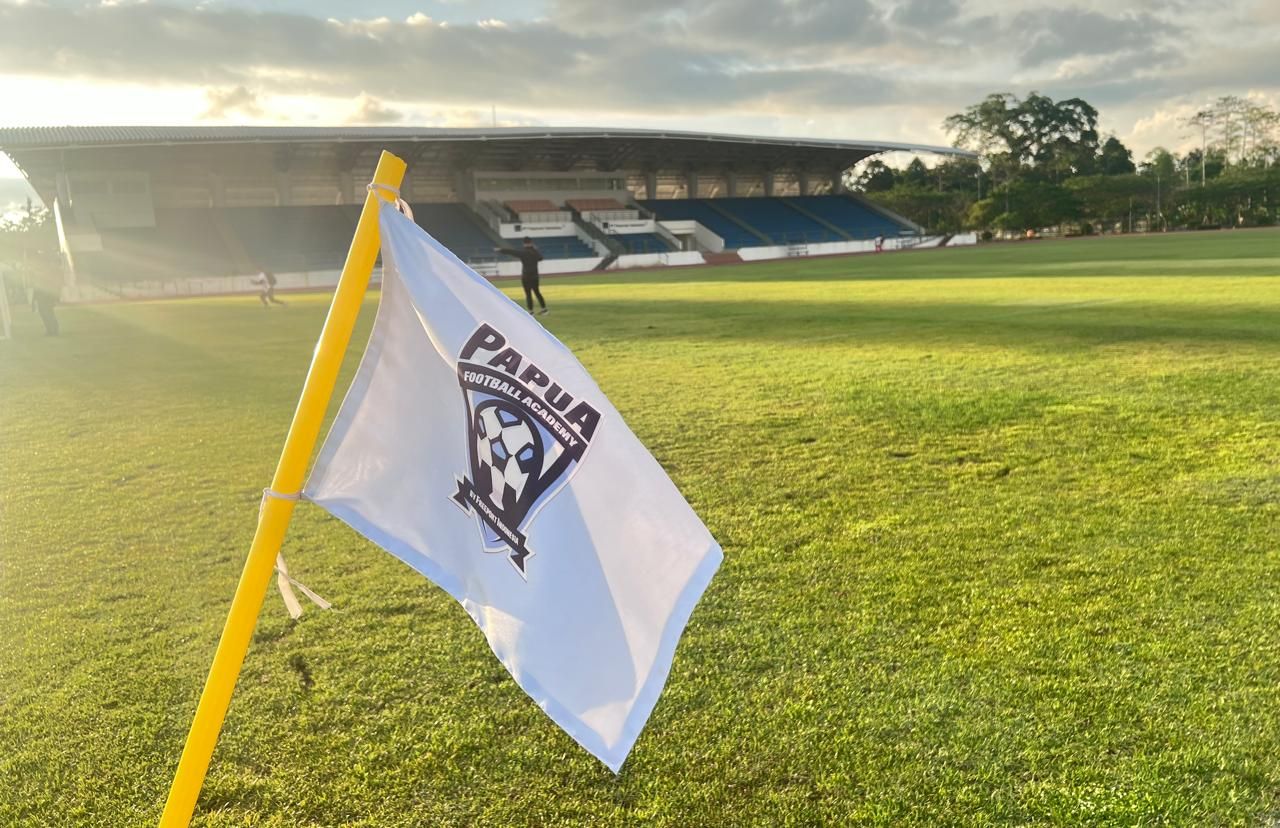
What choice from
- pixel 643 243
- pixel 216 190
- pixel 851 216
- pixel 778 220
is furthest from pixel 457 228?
pixel 851 216

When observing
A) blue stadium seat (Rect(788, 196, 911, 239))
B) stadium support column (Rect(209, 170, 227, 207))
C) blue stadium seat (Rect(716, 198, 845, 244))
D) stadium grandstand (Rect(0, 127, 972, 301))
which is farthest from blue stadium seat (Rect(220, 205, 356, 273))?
blue stadium seat (Rect(788, 196, 911, 239))

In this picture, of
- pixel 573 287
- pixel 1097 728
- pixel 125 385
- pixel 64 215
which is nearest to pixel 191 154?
pixel 64 215

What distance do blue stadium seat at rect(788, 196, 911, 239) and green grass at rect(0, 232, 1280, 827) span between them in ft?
174

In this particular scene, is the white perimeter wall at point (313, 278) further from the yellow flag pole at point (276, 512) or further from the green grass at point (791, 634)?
the yellow flag pole at point (276, 512)

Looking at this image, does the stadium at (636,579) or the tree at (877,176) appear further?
the tree at (877,176)

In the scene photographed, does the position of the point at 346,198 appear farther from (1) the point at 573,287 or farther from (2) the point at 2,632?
(2) the point at 2,632

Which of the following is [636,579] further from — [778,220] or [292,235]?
[778,220]

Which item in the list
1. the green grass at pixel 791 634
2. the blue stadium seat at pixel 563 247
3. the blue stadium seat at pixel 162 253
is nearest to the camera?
the green grass at pixel 791 634

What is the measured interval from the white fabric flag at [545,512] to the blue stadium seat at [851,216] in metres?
58.8

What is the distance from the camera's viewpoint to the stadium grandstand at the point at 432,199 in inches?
1612

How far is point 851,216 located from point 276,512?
63023 mm

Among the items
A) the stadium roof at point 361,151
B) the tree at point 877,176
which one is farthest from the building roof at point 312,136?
the tree at point 877,176

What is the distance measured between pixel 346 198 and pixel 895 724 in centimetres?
5252

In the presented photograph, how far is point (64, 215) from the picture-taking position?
4225cm
